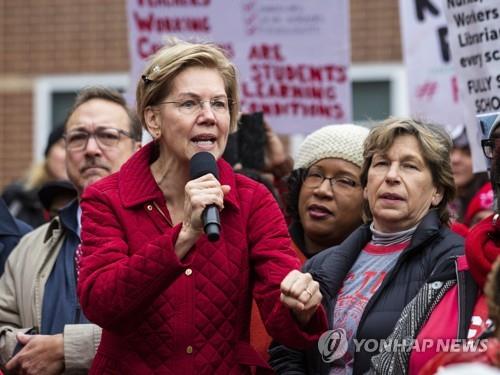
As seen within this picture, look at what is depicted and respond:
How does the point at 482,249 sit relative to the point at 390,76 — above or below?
below

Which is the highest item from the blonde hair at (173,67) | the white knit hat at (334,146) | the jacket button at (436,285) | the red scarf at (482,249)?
the blonde hair at (173,67)

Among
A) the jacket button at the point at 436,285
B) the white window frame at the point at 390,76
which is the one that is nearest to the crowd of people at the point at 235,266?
the jacket button at the point at 436,285

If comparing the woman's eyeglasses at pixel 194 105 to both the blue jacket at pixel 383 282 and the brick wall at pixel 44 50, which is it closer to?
the blue jacket at pixel 383 282

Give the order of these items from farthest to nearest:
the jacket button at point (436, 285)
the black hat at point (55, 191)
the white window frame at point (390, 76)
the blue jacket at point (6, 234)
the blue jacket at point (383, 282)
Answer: the white window frame at point (390, 76), the black hat at point (55, 191), the blue jacket at point (6, 234), the blue jacket at point (383, 282), the jacket button at point (436, 285)

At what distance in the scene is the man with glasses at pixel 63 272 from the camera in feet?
15.1

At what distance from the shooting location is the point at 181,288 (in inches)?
151

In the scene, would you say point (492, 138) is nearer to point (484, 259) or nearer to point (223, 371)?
point (484, 259)

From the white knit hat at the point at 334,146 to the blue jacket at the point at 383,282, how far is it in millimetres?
644

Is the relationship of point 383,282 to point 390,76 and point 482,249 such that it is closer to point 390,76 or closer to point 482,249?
point 482,249

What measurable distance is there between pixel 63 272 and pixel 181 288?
1353 mm

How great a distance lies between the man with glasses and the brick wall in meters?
6.11

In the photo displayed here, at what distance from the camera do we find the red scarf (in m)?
3.66

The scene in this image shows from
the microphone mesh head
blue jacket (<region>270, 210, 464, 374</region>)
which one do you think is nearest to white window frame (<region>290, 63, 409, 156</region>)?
blue jacket (<region>270, 210, 464, 374</region>)

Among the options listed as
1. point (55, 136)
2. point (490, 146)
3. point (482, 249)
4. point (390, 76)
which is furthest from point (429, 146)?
point (390, 76)
